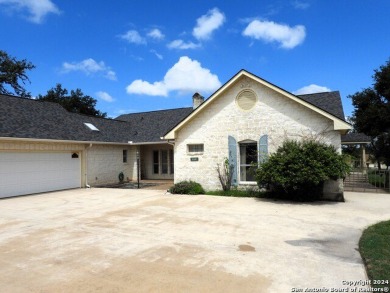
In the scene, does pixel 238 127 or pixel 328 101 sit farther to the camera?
pixel 328 101

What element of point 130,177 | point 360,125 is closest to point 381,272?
point 360,125

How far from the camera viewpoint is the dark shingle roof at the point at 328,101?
1425 centimetres

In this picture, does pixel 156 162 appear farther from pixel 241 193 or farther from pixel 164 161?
pixel 241 193

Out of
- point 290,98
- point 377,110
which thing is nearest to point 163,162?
point 290,98

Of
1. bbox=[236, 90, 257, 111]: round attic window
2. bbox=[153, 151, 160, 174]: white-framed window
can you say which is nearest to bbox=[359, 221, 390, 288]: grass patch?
bbox=[236, 90, 257, 111]: round attic window

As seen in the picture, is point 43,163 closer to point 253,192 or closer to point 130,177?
point 130,177

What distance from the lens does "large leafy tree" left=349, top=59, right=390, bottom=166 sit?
54.1 ft

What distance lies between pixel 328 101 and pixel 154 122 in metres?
Answer: 13.6

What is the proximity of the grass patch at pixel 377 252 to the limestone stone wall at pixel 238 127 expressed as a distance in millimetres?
5526

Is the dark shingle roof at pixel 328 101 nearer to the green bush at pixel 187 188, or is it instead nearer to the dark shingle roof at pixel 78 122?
the dark shingle roof at pixel 78 122

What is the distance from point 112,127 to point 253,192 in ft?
44.1

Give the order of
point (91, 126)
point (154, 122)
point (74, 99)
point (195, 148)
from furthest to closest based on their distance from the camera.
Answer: point (74, 99), point (154, 122), point (91, 126), point (195, 148)

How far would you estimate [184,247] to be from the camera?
20.8 ft

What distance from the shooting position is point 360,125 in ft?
57.7
